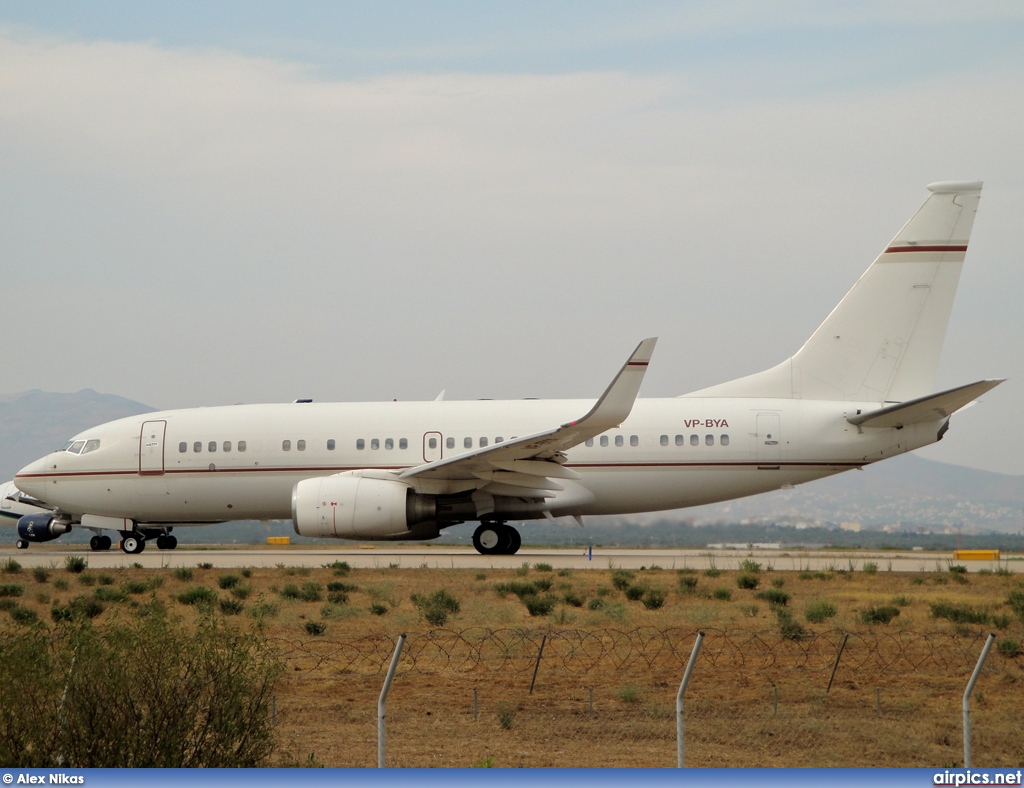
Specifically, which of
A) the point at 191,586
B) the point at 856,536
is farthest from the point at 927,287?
the point at 856,536

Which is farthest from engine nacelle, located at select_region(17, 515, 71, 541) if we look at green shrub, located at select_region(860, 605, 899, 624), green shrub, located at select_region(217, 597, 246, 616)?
green shrub, located at select_region(860, 605, 899, 624)

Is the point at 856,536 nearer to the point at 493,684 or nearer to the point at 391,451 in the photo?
the point at 391,451

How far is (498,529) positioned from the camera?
24.2 m

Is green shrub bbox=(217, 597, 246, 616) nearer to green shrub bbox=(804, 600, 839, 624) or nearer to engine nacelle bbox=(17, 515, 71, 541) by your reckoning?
green shrub bbox=(804, 600, 839, 624)

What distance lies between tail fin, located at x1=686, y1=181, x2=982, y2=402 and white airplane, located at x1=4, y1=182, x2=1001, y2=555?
3 centimetres

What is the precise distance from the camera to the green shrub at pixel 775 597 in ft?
55.5

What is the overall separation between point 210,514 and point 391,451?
4662 millimetres

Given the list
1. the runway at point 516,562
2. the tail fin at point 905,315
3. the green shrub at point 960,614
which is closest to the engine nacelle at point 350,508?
the runway at point 516,562

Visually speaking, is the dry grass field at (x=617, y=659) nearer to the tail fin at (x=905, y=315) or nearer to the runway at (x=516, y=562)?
the runway at (x=516, y=562)

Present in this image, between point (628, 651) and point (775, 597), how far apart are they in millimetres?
4557

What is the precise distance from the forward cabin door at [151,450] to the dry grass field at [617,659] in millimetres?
4664

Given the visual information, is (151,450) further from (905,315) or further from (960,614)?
(960,614)

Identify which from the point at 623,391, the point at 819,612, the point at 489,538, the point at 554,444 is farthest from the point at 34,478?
the point at 819,612

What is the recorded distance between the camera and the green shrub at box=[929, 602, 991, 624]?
1509 cm
